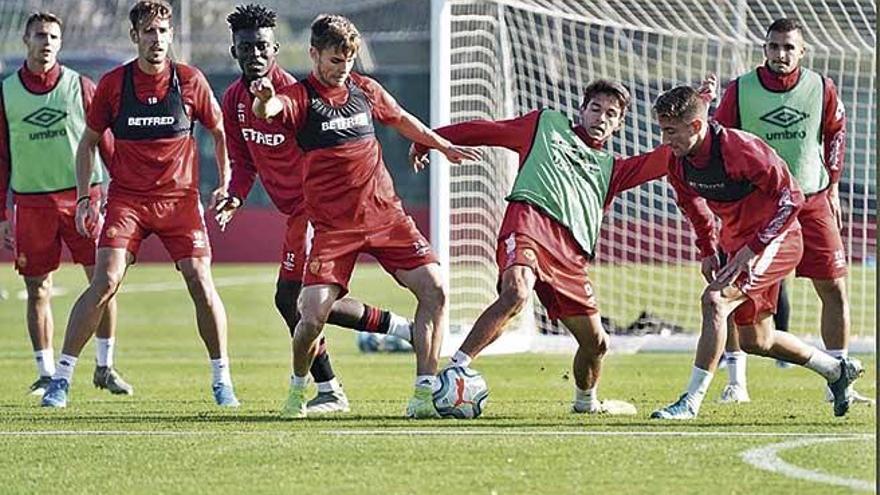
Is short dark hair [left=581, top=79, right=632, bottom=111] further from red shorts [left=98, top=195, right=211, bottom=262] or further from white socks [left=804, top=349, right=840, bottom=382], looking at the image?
red shorts [left=98, top=195, right=211, bottom=262]

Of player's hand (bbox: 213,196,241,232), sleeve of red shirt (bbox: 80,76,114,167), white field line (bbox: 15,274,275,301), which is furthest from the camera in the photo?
white field line (bbox: 15,274,275,301)

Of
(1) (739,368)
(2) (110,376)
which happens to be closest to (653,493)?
(1) (739,368)

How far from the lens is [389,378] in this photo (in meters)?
13.8

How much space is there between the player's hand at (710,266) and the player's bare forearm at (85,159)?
354 centimetres

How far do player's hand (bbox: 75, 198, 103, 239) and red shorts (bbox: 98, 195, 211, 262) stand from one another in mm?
116

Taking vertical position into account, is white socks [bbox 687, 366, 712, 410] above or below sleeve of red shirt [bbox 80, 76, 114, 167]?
below

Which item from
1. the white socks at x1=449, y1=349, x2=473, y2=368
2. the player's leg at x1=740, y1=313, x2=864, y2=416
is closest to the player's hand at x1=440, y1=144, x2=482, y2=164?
the white socks at x1=449, y1=349, x2=473, y2=368

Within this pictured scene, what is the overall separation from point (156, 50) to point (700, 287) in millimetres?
11859

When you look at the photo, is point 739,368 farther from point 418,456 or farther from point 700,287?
point 700,287

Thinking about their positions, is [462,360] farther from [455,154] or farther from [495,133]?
[495,133]

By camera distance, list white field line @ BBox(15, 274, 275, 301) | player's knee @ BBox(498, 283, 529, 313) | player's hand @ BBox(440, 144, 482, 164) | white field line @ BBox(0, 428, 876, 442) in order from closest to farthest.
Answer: white field line @ BBox(0, 428, 876, 442) → player's knee @ BBox(498, 283, 529, 313) → player's hand @ BBox(440, 144, 482, 164) → white field line @ BBox(15, 274, 275, 301)

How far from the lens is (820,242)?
1139cm

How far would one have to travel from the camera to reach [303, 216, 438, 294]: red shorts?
10.2 m

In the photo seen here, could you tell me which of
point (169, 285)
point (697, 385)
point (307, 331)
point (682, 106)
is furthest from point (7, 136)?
point (169, 285)
